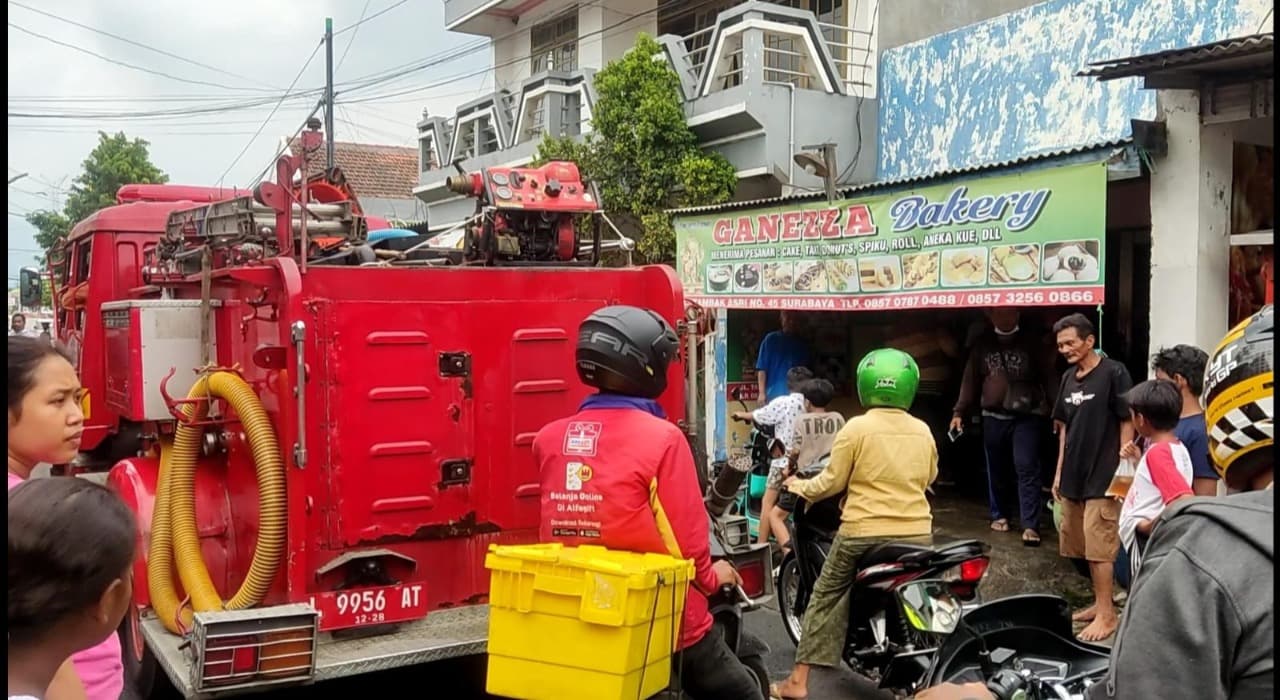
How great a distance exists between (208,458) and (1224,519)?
14.4ft

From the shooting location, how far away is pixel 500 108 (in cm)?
1717

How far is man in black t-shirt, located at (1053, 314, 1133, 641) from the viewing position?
586cm

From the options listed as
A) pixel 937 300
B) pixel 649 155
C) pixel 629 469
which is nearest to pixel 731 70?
pixel 649 155

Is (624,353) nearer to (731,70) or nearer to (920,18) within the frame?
(920,18)

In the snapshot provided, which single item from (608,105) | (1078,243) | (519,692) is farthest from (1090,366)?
(608,105)

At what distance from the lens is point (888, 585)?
14.8 feet

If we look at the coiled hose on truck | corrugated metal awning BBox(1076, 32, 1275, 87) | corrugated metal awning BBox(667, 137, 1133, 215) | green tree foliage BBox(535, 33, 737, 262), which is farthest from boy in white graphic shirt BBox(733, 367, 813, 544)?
green tree foliage BBox(535, 33, 737, 262)

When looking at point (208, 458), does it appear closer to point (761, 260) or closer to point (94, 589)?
point (94, 589)

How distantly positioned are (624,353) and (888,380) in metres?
1.67

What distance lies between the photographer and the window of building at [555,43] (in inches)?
724

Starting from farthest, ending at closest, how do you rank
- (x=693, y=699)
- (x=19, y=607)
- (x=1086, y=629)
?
(x=1086, y=629), (x=693, y=699), (x=19, y=607)

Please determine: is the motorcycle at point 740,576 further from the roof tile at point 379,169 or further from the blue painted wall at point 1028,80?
the roof tile at point 379,169

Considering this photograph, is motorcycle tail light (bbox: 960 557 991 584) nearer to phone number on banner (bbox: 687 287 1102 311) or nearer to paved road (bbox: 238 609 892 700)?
paved road (bbox: 238 609 892 700)

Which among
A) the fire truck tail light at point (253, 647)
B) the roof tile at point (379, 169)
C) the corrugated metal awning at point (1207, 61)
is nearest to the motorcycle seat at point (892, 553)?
the fire truck tail light at point (253, 647)
